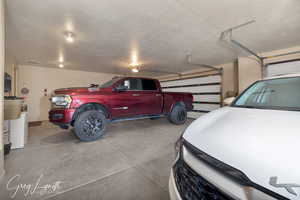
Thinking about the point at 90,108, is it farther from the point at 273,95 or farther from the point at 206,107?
the point at 206,107

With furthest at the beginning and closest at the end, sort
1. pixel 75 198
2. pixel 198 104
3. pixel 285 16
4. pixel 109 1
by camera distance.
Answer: pixel 198 104
pixel 285 16
pixel 109 1
pixel 75 198

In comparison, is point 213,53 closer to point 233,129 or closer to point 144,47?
point 144,47

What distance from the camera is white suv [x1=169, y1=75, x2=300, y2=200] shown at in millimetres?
535

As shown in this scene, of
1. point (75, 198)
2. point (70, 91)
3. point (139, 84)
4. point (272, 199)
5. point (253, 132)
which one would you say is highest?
point (139, 84)

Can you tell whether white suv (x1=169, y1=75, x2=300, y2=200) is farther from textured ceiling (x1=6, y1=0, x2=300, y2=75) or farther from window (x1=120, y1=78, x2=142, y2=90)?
window (x1=120, y1=78, x2=142, y2=90)

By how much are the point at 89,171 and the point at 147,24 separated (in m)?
3.16

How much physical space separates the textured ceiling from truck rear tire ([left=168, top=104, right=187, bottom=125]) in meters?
2.45

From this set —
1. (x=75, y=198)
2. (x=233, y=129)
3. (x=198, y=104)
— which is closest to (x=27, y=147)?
(x=75, y=198)

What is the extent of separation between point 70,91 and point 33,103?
521cm

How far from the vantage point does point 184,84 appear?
304 inches

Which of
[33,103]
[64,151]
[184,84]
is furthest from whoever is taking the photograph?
[184,84]

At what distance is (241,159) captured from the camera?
2.13 ft

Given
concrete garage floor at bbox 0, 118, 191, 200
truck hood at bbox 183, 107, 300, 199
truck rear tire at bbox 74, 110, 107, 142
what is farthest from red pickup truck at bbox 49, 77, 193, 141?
truck hood at bbox 183, 107, 300, 199

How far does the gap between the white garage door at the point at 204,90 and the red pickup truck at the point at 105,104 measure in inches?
102
